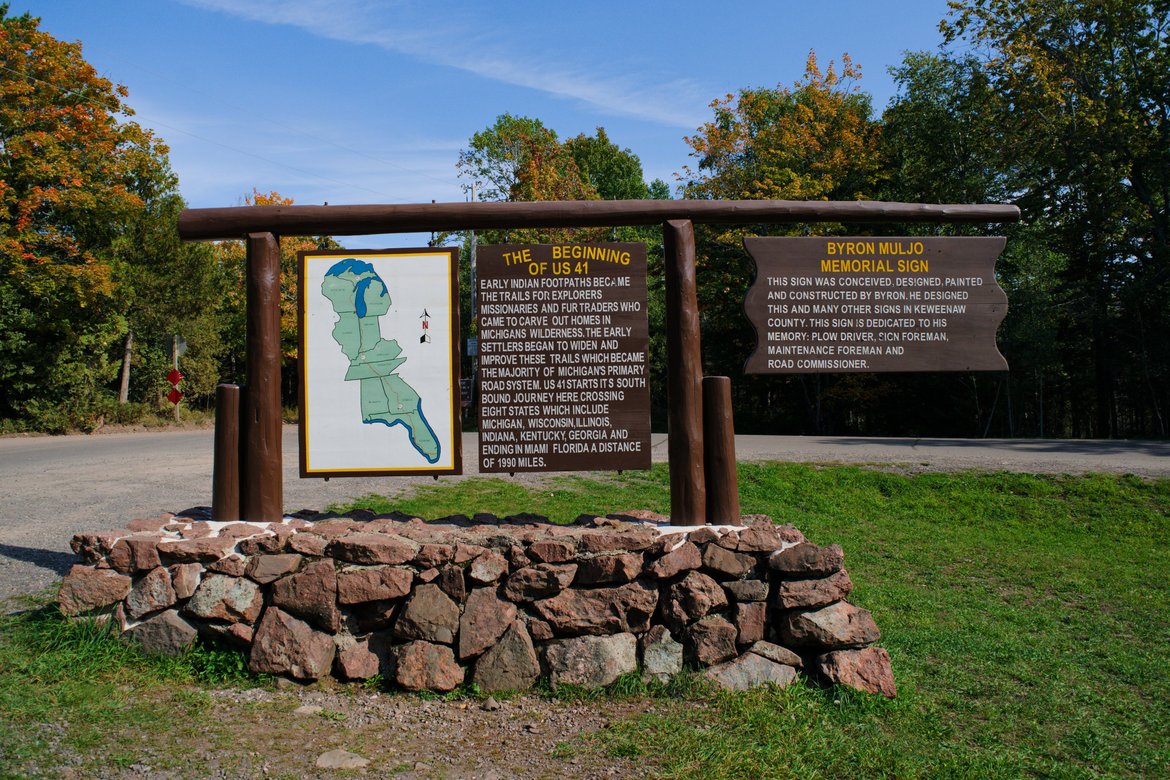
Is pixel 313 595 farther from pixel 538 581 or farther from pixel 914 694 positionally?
pixel 914 694

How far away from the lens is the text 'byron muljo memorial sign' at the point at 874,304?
5.44m

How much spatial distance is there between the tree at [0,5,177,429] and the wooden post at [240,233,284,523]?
1952 cm

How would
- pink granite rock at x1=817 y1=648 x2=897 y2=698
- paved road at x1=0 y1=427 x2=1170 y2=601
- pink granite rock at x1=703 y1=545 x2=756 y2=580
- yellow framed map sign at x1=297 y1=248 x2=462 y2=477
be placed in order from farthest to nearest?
1. paved road at x1=0 y1=427 x2=1170 y2=601
2. yellow framed map sign at x1=297 y1=248 x2=462 y2=477
3. pink granite rock at x1=703 y1=545 x2=756 y2=580
4. pink granite rock at x1=817 y1=648 x2=897 y2=698

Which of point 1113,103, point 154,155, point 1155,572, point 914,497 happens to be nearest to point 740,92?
point 1113,103

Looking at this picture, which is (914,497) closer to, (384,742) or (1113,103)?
(384,742)

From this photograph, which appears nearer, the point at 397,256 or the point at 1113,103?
the point at 397,256

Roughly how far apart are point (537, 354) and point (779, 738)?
2.70 metres

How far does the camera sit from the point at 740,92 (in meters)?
31.2

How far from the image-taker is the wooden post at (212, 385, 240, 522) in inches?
209

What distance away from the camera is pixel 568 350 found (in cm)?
535

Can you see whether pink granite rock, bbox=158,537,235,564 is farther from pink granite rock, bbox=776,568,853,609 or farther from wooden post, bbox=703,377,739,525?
pink granite rock, bbox=776,568,853,609

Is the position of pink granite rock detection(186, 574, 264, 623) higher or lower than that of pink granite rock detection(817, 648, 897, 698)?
higher

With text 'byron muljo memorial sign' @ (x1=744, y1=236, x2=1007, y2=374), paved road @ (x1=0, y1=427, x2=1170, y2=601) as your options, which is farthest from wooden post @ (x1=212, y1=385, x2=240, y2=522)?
text 'byron muljo memorial sign' @ (x1=744, y1=236, x2=1007, y2=374)

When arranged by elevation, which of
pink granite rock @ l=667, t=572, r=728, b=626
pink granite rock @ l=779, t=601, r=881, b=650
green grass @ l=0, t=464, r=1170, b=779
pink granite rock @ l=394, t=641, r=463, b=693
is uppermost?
pink granite rock @ l=667, t=572, r=728, b=626
